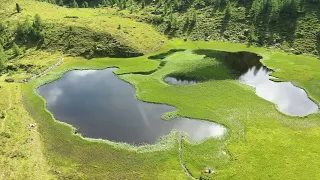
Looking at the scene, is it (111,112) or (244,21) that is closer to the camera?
(111,112)

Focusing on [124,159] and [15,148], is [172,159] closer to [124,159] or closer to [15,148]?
[124,159]

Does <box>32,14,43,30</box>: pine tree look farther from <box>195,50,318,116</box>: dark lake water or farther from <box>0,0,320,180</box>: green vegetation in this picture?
<box>195,50,318,116</box>: dark lake water

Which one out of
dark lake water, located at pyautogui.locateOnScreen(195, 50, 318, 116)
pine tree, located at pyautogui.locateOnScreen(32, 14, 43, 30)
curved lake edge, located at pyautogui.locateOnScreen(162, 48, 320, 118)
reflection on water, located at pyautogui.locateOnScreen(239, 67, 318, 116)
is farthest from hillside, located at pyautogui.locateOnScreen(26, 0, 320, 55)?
pine tree, located at pyautogui.locateOnScreen(32, 14, 43, 30)

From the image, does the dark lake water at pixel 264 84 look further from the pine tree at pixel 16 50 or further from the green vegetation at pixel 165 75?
the pine tree at pixel 16 50

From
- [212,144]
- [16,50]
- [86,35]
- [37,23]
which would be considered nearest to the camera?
[212,144]

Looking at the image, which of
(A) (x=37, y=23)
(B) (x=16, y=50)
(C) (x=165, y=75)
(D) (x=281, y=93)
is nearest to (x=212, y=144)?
(D) (x=281, y=93)

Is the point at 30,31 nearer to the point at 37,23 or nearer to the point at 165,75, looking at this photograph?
the point at 37,23
